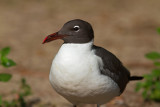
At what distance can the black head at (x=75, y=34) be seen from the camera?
423 cm

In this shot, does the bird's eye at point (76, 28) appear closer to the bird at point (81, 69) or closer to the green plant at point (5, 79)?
the bird at point (81, 69)

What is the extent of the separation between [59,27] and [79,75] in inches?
224

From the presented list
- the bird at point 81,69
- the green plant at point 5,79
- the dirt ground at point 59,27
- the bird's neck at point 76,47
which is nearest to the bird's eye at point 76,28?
the bird at point 81,69

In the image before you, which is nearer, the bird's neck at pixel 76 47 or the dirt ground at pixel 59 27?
the bird's neck at pixel 76 47

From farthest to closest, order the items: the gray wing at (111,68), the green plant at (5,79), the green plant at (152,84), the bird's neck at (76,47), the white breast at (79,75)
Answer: the green plant at (152,84) < the green plant at (5,79) < the gray wing at (111,68) < the bird's neck at (76,47) < the white breast at (79,75)

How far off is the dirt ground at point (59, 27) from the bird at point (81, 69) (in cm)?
153

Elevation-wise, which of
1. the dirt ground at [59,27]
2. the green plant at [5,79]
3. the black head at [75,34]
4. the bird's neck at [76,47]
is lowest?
the dirt ground at [59,27]

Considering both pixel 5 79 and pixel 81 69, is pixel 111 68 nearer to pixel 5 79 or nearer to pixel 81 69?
pixel 81 69

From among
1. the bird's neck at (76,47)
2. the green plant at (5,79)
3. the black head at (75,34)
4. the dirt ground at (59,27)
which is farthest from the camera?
the dirt ground at (59,27)

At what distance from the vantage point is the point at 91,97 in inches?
168

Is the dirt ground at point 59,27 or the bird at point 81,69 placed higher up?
the bird at point 81,69

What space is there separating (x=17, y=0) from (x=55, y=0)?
1238mm

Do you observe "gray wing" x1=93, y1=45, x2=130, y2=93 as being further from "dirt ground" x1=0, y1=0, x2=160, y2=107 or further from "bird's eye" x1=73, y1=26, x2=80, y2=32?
"dirt ground" x1=0, y1=0, x2=160, y2=107

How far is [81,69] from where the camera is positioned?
4.01m
